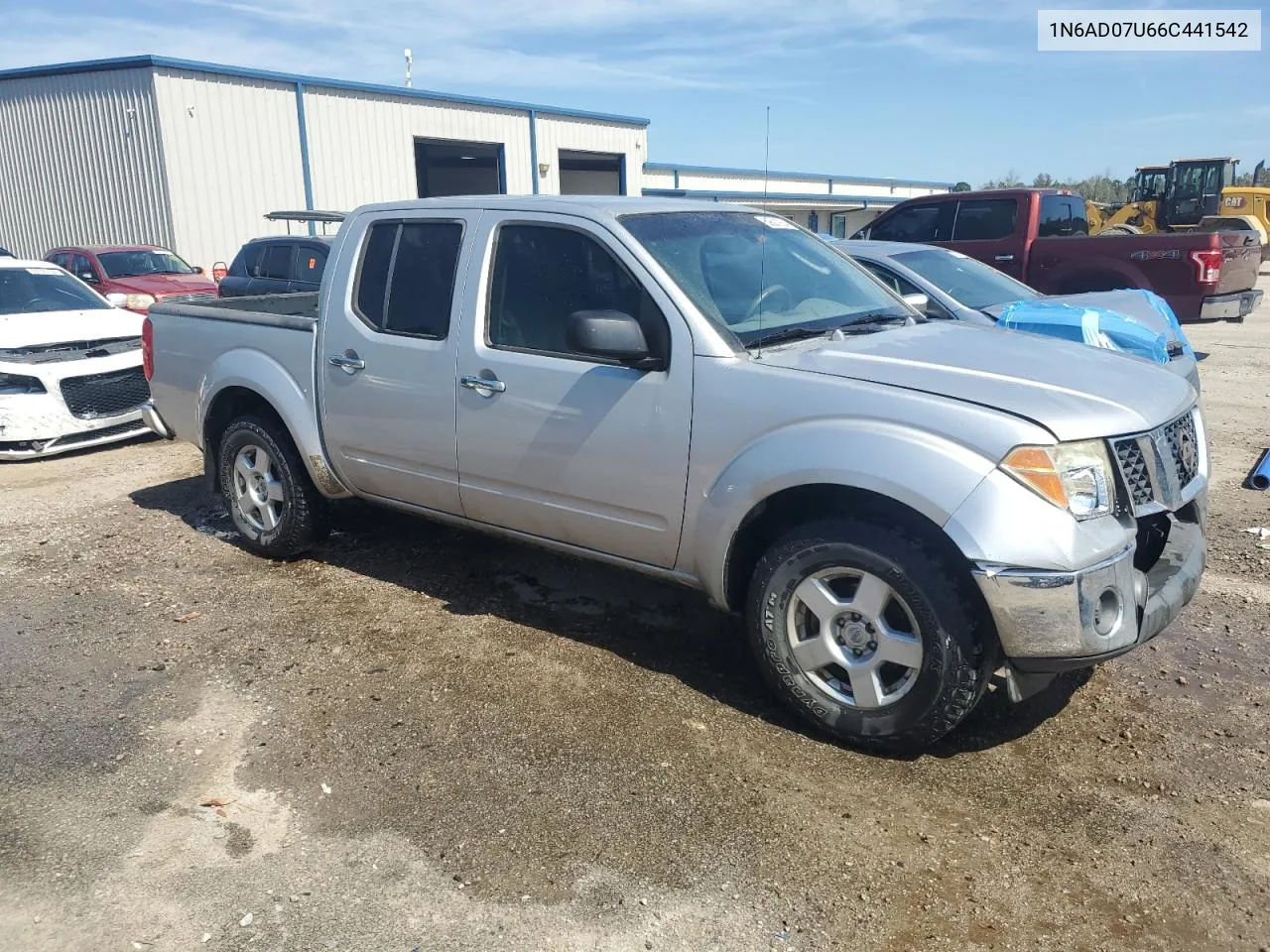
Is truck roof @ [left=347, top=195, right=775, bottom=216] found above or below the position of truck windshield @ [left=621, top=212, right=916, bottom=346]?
above

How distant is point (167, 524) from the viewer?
251 inches

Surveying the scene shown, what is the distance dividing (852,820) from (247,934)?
5.94 ft

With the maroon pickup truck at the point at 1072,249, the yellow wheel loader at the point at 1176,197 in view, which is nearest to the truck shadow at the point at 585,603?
the maroon pickup truck at the point at 1072,249

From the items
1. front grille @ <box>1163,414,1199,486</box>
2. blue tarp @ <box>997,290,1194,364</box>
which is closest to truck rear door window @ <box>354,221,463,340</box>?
front grille @ <box>1163,414,1199,486</box>

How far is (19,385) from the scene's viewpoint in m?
8.07

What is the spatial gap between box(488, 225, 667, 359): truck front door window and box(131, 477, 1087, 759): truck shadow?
4.48 feet

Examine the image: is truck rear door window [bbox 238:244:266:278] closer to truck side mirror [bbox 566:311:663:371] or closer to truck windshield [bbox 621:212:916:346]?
truck windshield [bbox 621:212:916:346]

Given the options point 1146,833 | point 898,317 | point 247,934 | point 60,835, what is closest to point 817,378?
point 898,317

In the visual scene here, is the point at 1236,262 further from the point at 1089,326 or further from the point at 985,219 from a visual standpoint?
the point at 1089,326

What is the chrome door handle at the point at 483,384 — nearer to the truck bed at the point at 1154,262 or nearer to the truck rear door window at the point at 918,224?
the truck bed at the point at 1154,262

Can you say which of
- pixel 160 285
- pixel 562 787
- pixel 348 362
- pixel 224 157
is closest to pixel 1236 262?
pixel 348 362

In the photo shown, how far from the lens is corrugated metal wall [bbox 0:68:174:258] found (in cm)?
1947

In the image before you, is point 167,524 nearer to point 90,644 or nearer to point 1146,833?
point 90,644

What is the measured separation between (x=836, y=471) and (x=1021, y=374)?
76cm
